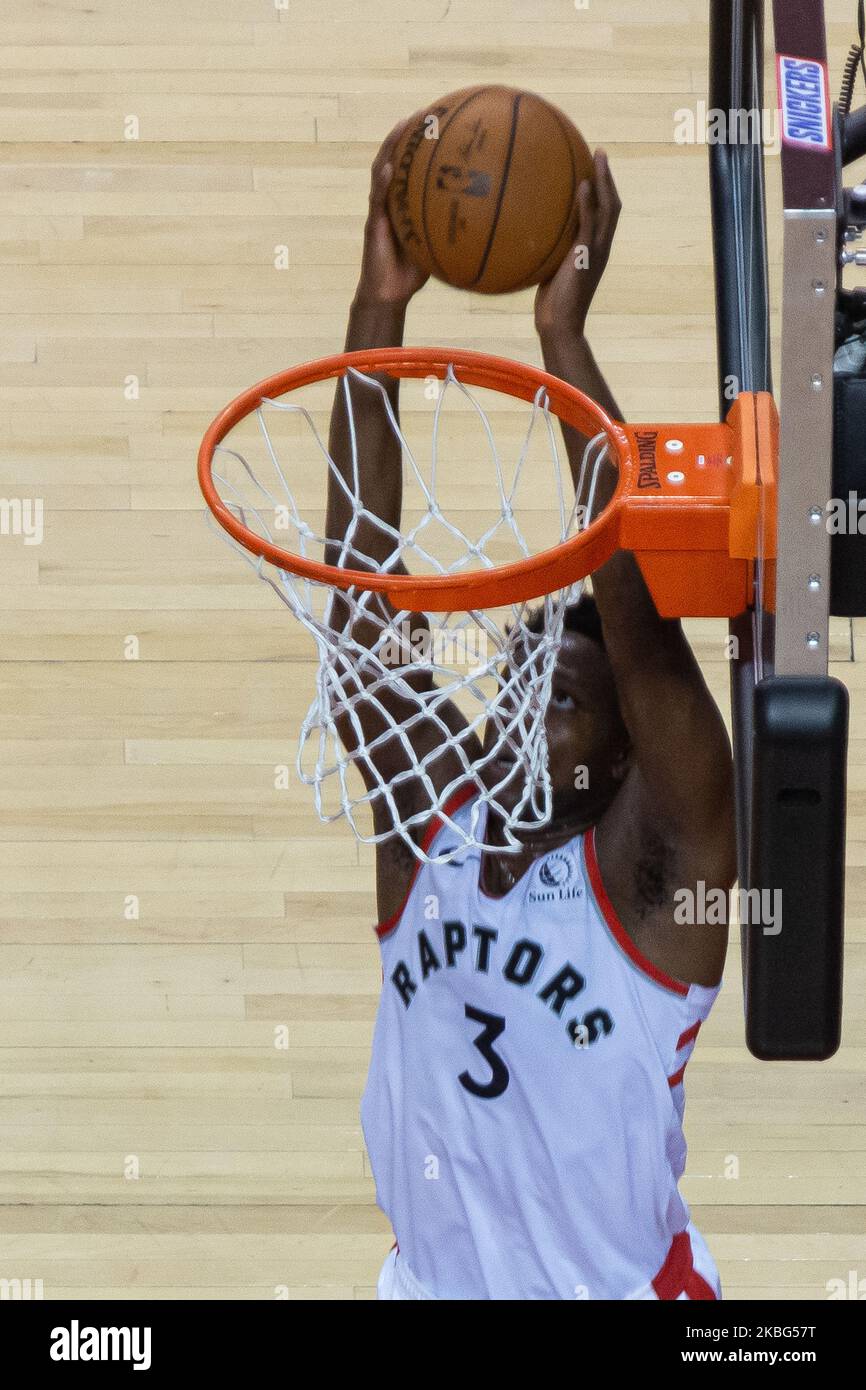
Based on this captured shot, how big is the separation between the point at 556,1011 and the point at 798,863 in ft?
2.44

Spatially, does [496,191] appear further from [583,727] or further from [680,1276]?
[680,1276]

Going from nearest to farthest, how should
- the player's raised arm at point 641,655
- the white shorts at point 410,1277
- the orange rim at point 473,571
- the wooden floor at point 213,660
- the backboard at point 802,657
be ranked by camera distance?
the backboard at point 802,657
the orange rim at point 473,571
the player's raised arm at point 641,655
the white shorts at point 410,1277
the wooden floor at point 213,660

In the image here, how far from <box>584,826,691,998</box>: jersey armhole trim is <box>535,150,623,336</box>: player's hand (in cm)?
61

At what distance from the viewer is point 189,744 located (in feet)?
10.1

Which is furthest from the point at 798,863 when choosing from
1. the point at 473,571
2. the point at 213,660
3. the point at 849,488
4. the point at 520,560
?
the point at 213,660

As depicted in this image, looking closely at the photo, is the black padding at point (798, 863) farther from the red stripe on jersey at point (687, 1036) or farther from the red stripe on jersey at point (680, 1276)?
the red stripe on jersey at point (680, 1276)

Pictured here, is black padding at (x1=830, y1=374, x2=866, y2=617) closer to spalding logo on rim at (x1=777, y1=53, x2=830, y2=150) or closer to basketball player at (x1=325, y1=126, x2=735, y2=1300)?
spalding logo on rim at (x1=777, y1=53, x2=830, y2=150)

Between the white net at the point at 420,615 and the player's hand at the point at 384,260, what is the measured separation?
100 millimetres

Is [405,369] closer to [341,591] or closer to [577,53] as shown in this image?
[341,591]

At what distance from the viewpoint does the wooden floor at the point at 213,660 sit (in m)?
2.89

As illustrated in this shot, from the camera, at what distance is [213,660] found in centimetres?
308

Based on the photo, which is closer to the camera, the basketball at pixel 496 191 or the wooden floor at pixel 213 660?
the basketball at pixel 496 191

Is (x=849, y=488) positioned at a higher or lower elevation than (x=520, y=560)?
higher

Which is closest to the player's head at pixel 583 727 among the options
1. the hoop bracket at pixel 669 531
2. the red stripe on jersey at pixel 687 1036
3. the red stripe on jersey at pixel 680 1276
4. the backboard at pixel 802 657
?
the red stripe on jersey at pixel 687 1036
